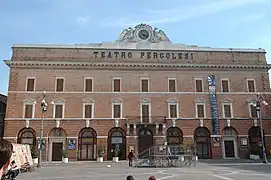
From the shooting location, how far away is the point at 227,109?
3444 centimetres

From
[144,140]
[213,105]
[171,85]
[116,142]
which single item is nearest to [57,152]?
[116,142]

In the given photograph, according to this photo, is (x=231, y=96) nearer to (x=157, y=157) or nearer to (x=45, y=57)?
(x=157, y=157)

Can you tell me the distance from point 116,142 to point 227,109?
13468 millimetres

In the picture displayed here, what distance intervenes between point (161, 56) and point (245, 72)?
10.4 metres

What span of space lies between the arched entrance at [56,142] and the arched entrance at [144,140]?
27.3 ft

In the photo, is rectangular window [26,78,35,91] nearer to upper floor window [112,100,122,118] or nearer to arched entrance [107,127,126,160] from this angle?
upper floor window [112,100,122,118]

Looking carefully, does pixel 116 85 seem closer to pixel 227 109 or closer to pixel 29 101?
pixel 29 101

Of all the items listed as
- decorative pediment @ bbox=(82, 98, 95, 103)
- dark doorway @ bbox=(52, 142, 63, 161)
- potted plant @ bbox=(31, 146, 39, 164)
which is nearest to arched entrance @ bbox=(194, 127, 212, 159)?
decorative pediment @ bbox=(82, 98, 95, 103)

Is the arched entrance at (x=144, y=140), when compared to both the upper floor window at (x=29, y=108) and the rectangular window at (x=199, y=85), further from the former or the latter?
the upper floor window at (x=29, y=108)

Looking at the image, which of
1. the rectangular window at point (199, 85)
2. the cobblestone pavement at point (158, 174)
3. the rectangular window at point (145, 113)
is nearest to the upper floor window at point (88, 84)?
the rectangular window at point (145, 113)

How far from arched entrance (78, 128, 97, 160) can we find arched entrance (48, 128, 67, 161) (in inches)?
68.5

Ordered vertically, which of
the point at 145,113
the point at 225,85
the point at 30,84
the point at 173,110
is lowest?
the point at 145,113

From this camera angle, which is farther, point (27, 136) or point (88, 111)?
point (88, 111)

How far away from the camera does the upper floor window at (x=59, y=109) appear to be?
32688 mm
